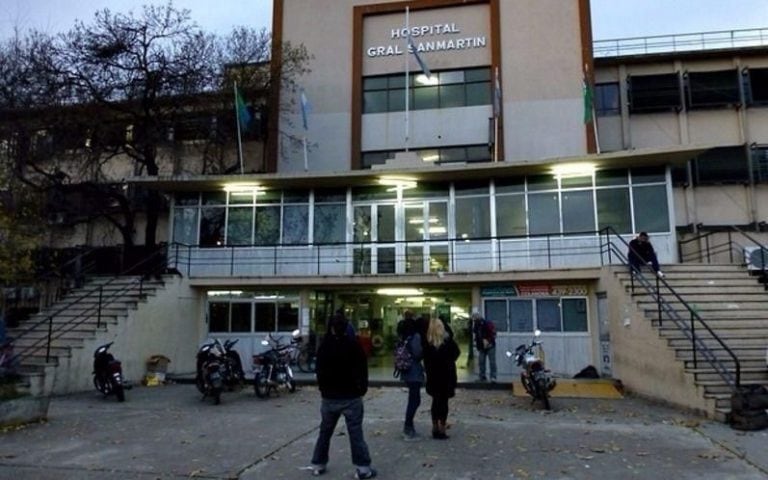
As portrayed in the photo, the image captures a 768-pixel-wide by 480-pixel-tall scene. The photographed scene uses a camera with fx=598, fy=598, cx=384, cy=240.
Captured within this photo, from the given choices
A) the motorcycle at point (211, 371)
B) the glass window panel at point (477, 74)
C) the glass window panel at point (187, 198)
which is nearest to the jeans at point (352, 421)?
the motorcycle at point (211, 371)

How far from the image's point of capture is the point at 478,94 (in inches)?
957

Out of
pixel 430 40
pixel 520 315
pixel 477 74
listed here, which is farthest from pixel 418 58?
pixel 520 315

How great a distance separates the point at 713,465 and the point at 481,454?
268 cm

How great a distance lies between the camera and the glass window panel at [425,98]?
24.7 metres

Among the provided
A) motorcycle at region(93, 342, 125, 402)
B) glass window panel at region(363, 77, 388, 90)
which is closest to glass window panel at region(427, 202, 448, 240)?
glass window panel at region(363, 77, 388, 90)

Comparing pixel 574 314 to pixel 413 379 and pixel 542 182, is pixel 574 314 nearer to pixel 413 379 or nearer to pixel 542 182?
pixel 542 182

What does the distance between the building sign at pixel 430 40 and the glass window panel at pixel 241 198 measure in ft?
29.8

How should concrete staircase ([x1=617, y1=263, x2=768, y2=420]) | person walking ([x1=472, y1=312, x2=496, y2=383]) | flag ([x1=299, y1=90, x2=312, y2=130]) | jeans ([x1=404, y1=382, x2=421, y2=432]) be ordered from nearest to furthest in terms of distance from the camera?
jeans ([x1=404, y1=382, x2=421, y2=432]), concrete staircase ([x1=617, y1=263, x2=768, y2=420]), person walking ([x1=472, y1=312, x2=496, y2=383]), flag ([x1=299, y1=90, x2=312, y2=130])

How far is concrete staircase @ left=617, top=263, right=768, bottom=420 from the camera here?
34.9ft

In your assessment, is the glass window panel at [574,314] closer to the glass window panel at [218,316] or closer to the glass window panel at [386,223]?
the glass window panel at [386,223]

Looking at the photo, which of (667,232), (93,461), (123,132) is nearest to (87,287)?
(123,132)

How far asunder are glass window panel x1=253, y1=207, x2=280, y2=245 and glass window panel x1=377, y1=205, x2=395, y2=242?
3505mm

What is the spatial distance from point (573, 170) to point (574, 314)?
457cm

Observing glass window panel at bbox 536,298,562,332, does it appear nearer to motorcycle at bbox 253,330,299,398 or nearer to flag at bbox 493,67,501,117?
motorcycle at bbox 253,330,299,398
